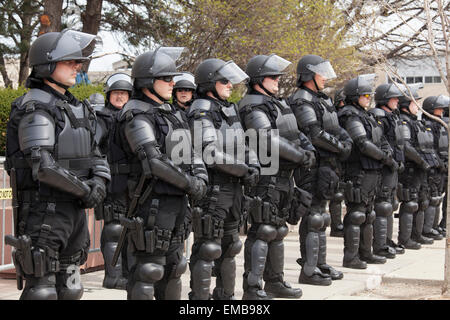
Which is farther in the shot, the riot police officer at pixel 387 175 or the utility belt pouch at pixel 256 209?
the riot police officer at pixel 387 175

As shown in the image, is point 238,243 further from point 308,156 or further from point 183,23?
point 183,23

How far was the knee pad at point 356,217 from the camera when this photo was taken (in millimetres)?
9195

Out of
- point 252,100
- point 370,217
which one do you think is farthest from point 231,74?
point 370,217

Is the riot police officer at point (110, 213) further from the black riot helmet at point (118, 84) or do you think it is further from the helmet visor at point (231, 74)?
the helmet visor at point (231, 74)

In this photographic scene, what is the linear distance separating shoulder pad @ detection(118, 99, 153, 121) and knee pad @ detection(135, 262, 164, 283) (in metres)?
1.13

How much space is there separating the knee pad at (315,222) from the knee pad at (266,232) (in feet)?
3.32

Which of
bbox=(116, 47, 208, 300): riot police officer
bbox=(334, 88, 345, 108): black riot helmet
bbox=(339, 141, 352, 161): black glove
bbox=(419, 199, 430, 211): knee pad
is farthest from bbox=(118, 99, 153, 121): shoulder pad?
bbox=(419, 199, 430, 211): knee pad

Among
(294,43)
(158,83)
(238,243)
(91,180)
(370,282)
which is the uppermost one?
(294,43)

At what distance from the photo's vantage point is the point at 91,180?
16.8 ft

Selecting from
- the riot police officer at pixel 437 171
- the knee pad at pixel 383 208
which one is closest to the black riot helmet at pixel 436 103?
the riot police officer at pixel 437 171

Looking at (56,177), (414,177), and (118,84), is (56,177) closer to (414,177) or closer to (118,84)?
(118,84)

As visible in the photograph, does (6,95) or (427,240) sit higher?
(6,95)

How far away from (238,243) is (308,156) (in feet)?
4.15

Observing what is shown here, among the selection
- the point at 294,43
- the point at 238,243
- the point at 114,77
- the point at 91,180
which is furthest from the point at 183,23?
the point at 91,180
